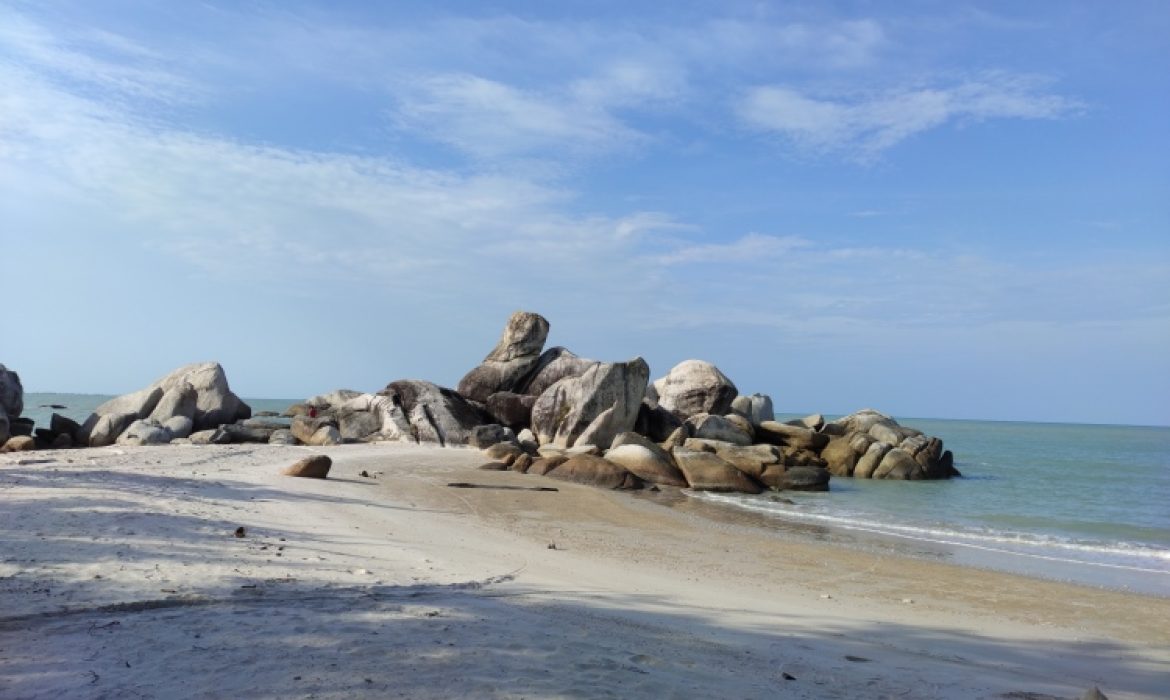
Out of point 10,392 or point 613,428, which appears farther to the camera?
point 10,392

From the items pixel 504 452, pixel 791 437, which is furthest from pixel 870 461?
pixel 504 452

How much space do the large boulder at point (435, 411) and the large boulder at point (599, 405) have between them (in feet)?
10.3

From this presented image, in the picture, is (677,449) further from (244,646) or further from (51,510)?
(244,646)

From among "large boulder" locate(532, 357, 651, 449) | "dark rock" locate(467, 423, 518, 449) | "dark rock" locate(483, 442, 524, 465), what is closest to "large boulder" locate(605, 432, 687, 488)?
"dark rock" locate(483, 442, 524, 465)

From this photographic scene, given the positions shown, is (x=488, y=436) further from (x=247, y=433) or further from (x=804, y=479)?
(x=804, y=479)

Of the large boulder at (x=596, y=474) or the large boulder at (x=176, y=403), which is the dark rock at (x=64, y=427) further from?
the large boulder at (x=596, y=474)

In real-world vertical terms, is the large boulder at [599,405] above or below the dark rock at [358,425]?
above

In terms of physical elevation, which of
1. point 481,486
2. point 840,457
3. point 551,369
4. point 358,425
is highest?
point 551,369

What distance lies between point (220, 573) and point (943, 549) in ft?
41.1

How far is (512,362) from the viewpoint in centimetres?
3394

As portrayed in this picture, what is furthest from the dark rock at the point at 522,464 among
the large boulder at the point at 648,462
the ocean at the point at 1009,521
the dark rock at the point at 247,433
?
the dark rock at the point at 247,433

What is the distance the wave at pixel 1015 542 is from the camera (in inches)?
591

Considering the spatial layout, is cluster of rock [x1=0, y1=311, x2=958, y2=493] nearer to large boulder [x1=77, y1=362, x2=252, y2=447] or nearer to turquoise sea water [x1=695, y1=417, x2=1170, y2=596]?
large boulder [x1=77, y1=362, x2=252, y2=447]

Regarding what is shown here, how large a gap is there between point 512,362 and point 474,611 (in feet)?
90.7
